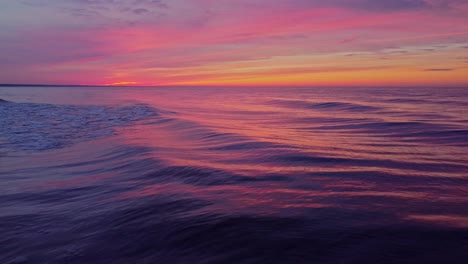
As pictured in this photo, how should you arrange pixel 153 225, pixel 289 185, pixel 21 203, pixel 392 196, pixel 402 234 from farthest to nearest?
1. pixel 289 185
2. pixel 21 203
3. pixel 392 196
4. pixel 153 225
5. pixel 402 234

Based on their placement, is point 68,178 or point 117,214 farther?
point 68,178

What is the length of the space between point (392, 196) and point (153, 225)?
13.6ft

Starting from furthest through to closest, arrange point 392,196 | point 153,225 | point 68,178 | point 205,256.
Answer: point 68,178 < point 392,196 < point 153,225 < point 205,256

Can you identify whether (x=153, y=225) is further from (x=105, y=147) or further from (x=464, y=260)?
(x=105, y=147)

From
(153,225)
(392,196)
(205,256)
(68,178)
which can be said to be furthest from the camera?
(68,178)

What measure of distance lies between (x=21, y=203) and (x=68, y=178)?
1969 mm

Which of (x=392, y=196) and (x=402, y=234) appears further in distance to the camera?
(x=392, y=196)

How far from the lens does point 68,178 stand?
8578 millimetres

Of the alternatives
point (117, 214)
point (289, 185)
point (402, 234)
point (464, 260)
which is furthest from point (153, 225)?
point (464, 260)

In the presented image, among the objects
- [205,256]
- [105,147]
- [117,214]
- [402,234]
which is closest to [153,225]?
[117,214]

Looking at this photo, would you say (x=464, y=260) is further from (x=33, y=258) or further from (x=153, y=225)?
(x=33, y=258)

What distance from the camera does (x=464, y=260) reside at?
3.86 meters

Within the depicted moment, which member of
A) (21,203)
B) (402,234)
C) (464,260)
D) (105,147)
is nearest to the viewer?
(464,260)

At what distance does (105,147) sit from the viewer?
43.0 feet
